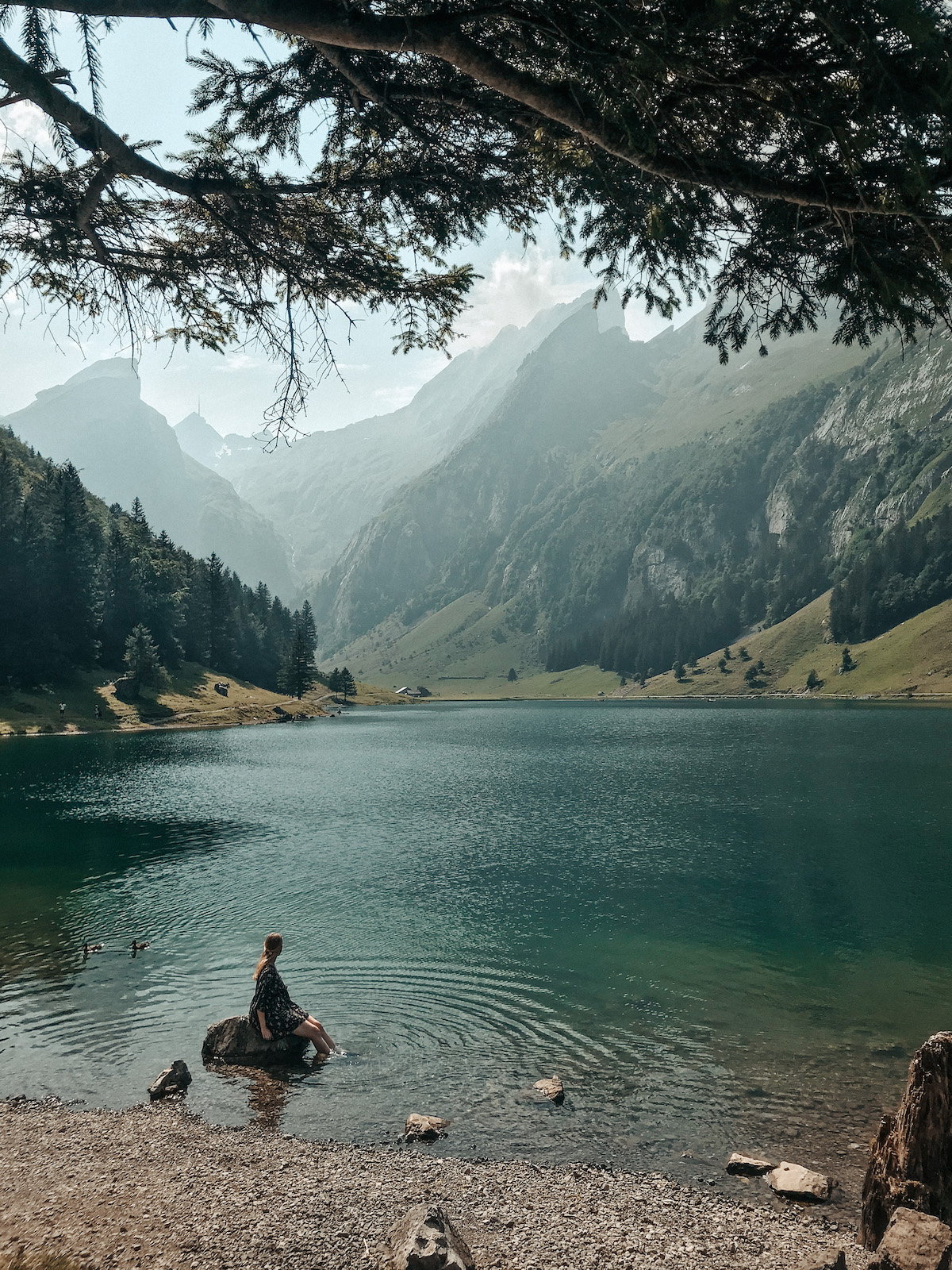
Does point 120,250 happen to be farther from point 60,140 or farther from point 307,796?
point 307,796

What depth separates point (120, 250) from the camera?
12.1 m

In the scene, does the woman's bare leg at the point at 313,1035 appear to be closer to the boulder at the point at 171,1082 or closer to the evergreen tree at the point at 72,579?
the boulder at the point at 171,1082

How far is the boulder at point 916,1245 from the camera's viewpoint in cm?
830

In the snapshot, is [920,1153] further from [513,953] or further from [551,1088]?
[513,953]

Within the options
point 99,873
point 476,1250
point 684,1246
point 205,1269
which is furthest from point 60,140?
point 99,873

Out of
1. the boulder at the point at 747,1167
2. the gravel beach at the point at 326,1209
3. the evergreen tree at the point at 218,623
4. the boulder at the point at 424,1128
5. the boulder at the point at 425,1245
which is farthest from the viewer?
the evergreen tree at the point at 218,623

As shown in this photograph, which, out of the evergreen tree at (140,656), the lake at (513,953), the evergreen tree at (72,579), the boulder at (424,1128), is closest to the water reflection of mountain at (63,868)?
the lake at (513,953)

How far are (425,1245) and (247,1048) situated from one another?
9550 millimetres

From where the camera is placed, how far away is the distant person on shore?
672 inches

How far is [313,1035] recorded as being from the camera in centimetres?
1719

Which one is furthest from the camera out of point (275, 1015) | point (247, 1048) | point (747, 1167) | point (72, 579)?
point (72, 579)

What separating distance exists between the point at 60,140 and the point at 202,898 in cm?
2956

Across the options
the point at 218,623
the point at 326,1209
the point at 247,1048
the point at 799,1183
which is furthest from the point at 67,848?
the point at 218,623

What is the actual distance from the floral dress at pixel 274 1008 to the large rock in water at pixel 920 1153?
40.4ft
